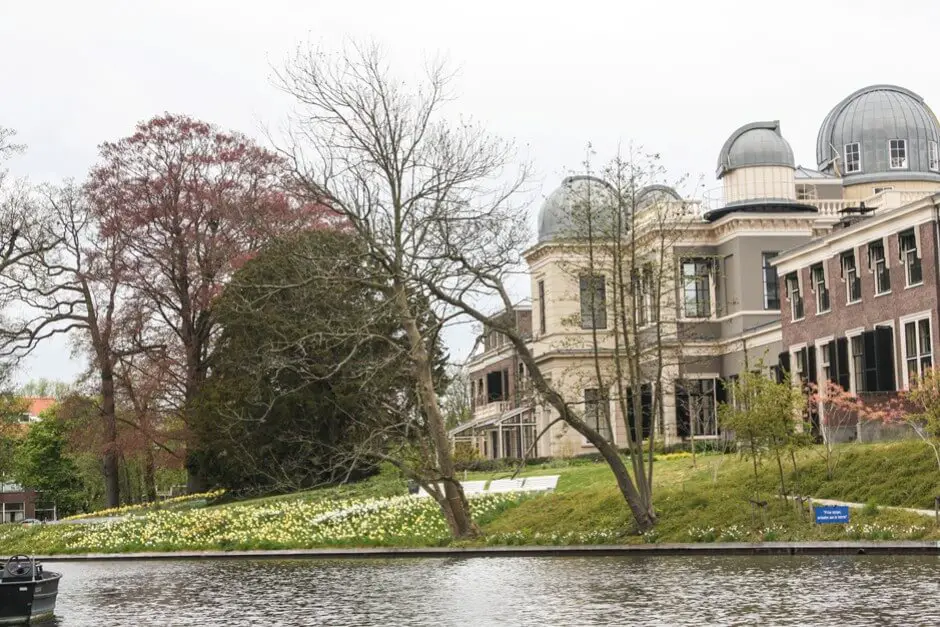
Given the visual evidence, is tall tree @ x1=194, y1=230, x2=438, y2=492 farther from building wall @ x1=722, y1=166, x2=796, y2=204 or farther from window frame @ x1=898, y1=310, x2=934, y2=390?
building wall @ x1=722, y1=166, x2=796, y2=204

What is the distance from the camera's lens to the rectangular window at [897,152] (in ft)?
236

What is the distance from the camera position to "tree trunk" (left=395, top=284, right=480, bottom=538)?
114ft

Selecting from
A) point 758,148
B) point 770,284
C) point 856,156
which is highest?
point 856,156

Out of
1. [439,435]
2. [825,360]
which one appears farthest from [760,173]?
[439,435]

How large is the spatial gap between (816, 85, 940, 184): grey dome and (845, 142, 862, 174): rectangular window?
20 cm

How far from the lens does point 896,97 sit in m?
73.2

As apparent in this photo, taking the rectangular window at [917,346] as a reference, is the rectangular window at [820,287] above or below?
above

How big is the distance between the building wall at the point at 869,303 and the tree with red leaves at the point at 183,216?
19987 mm

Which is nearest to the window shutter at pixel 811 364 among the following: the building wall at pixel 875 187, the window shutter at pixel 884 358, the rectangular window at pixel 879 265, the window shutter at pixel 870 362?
the window shutter at pixel 870 362

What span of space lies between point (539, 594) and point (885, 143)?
182ft

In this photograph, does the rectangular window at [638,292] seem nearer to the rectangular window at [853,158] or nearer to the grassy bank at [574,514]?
the grassy bank at [574,514]

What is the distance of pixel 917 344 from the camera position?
44.3 m

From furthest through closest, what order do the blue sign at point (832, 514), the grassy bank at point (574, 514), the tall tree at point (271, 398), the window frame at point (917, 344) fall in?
the tall tree at point (271, 398), the window frame at point (917, 344), the grassy bank at point (574, 514), the blue sign at point (832, 514)

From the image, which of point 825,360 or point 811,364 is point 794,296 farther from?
point 825,360
